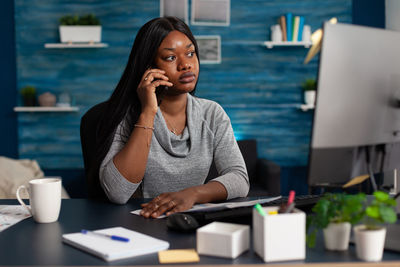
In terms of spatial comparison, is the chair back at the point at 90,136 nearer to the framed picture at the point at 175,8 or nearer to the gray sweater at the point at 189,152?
the gray sweater at the point at 189,152

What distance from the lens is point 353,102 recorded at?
80cm

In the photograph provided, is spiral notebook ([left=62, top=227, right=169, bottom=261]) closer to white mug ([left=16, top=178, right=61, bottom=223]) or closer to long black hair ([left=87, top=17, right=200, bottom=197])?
white mug ([left=16, top=178, right=61, bottom=223])

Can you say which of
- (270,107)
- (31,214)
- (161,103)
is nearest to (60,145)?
(270,107)

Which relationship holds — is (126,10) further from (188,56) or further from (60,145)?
(188,56)

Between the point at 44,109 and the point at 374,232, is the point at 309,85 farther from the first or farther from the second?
the point at 374,232

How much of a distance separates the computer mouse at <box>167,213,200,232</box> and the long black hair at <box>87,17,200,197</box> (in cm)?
63

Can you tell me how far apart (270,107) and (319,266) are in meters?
3.55

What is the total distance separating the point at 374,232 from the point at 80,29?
371 centimetres

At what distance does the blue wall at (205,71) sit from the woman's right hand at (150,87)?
8.70 ft

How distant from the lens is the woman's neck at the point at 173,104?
A: 1.71 m

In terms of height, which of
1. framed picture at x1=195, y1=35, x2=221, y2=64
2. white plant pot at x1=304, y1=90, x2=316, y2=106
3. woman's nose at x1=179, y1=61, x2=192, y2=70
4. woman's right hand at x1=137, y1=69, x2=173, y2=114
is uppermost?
framed picture at x1=195, y1=35, x2=221, y2=64

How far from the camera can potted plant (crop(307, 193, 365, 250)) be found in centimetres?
76

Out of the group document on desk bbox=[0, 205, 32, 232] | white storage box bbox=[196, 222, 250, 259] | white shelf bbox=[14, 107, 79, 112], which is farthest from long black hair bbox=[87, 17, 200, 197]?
white shelf bbox=[14, 107, 79, 112]

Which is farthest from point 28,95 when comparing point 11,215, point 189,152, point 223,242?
point 223,242
